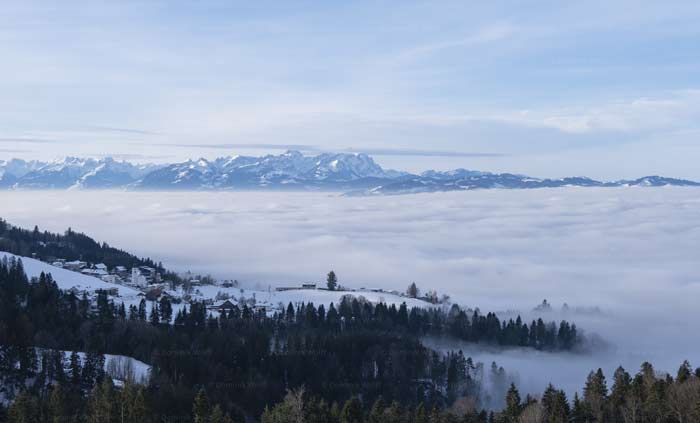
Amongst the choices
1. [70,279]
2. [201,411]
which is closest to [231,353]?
[201,411]

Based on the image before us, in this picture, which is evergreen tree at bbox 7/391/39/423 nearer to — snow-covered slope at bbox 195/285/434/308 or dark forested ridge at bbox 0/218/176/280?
snow-covered slope at bbox 195/285/434/308

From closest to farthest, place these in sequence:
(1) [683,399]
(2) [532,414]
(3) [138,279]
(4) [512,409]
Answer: (2) [532,414] → (1) [683,399] → (4) [512,409] → (3) [138,279]

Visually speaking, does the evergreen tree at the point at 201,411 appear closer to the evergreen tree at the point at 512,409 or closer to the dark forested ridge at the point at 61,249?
the evergreen tree at the point at 512,409

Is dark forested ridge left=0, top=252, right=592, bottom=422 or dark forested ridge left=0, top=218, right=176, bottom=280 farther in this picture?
dark forested ridge left=0, top=218, right=176, bottom=280

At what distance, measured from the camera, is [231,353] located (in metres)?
63.2

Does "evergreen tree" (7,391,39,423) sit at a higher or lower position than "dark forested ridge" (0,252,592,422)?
higher

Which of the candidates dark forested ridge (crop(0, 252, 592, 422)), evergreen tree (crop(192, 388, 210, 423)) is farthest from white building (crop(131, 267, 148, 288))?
evergreen tree (crop(192, 388, 210, 423))

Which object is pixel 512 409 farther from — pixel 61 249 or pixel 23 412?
pixel 61 249

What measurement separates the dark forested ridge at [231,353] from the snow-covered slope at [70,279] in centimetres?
1342

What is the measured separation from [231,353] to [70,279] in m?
51.0

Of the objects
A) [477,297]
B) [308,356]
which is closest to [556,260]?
[477,297]

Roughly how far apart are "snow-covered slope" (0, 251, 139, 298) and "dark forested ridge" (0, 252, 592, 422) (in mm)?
13417

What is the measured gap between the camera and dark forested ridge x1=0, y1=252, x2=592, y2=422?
4903 cm

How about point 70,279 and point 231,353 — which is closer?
point 231,353
